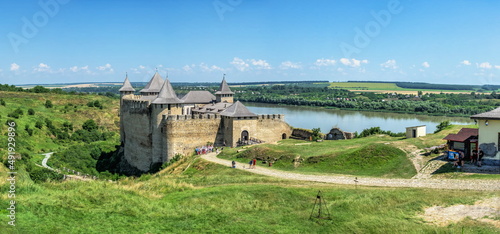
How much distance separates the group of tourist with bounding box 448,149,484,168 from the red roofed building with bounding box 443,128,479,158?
0.25 metres

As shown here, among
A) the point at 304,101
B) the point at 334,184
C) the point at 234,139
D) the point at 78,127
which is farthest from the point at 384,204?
the point at 304,101

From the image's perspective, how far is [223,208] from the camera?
11859mm

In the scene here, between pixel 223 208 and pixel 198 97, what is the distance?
2269 cm

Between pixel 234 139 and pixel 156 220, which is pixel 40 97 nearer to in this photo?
pixel 234 139

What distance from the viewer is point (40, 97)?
65.1m

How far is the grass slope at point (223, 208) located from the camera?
9.56 meters

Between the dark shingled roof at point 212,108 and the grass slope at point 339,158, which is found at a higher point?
the dark shingled roof at point 212,108

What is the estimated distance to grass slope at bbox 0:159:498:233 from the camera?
956 centimetres

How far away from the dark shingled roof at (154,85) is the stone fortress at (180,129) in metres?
3.39

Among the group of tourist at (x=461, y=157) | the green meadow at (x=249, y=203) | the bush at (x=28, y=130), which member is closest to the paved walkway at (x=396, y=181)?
the green meadow at (x=249, y=203)

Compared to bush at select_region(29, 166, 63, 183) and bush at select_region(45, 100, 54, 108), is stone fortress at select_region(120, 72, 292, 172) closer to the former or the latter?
bush at select_region(29, 166, 63, 183)

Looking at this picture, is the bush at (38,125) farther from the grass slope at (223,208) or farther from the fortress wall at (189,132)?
the grass slope at (223,208)

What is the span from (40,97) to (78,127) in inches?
638

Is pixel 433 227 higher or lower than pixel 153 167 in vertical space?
higher
